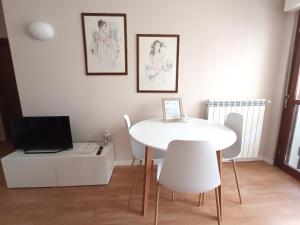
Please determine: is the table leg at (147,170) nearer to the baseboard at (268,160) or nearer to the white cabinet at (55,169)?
the white cabinet at (55,169)

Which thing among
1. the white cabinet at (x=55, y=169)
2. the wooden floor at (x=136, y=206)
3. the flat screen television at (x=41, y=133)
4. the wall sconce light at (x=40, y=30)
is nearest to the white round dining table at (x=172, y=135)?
the wooden floor at (x=136, y=206)

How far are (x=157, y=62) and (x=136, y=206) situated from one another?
1.73m

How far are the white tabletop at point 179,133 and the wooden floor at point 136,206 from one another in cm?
78

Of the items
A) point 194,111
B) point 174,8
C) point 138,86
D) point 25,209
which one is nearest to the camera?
point 25,209

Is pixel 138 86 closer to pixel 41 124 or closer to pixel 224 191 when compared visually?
pixel 41 124

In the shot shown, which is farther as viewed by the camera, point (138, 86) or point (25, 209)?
point (138, 86)

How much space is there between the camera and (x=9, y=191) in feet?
6.72

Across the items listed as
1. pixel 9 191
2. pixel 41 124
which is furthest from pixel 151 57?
pixel 9 191

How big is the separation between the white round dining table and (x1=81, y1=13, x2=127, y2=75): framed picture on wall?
0.90m

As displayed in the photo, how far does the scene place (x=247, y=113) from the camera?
7.98 feet

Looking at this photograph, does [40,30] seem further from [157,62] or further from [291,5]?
[291,5]

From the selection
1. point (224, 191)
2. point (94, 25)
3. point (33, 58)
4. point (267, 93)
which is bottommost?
point (224, 191)

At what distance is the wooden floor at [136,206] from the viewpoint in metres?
1.65

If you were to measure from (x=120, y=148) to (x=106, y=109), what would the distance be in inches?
24.0
